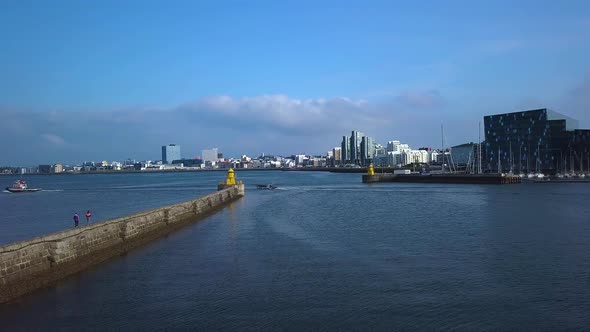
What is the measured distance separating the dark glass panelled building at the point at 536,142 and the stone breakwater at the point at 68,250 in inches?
3813

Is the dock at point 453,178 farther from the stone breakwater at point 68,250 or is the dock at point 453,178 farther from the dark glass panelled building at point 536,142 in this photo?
the stone breakwater at point 68,250

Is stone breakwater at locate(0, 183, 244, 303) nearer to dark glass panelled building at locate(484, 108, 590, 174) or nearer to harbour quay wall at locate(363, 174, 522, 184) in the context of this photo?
harbour quay wall at locate(363, 174, 522, 184)

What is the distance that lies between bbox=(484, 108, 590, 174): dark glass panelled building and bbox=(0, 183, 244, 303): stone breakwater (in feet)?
318

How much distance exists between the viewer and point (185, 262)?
19109 millimetres

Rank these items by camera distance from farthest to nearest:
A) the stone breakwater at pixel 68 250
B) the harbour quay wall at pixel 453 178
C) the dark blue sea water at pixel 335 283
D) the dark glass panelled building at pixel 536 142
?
the dark glass panelled building at pixel 536 142
the harbour quay wall at pixel 453 178
the stone breakwater at pixel 68 250
the dark blue sea water at pixel 335 283

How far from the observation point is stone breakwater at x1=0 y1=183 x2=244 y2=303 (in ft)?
46.5

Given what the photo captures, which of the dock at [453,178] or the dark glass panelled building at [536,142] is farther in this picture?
the dark glass panelled building at [536,142]

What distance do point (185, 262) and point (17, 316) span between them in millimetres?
7189

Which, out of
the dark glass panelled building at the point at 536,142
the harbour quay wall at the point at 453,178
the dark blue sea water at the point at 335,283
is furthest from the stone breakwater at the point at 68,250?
the dark glass panelled building at the point at 536,142

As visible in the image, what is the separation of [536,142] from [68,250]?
11766 centimetres

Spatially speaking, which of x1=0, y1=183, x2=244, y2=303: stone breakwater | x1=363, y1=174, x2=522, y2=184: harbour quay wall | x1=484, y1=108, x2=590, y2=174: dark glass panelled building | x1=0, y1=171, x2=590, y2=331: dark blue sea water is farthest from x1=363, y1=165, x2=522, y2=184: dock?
x1=0, y1=183, x2=244, y2=303: stone breakwater

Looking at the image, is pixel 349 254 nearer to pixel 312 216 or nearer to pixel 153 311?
pixel 153 311

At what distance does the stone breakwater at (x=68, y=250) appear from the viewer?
1419cm

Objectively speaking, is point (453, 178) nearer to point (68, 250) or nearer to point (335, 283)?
point (335, 283)
